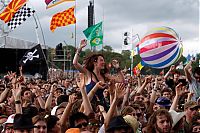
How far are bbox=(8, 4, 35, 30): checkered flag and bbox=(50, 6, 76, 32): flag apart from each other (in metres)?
0.92

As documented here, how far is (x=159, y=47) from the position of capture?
8.42m

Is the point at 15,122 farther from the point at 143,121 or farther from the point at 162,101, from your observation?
the point at 162,101

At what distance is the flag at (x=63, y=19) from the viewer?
1530 cm

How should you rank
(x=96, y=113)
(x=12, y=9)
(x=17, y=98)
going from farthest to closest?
(x=12, y=9)
(x=17, y=98)
(x=96, y=113)

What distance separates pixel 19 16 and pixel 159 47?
7795mm

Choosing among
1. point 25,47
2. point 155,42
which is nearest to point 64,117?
point 155,42

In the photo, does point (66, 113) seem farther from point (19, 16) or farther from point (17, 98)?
point (19, 16)

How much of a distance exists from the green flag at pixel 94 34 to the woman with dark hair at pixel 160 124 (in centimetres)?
1299

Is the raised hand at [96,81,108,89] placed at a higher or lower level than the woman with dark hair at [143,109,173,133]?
higher

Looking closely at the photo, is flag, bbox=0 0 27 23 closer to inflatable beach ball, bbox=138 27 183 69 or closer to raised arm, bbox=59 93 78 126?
inflatable beach ball, bbox=138 27 183 69

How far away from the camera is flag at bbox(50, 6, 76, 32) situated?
15.3m

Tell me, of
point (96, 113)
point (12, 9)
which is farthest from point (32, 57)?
point (96, 113)

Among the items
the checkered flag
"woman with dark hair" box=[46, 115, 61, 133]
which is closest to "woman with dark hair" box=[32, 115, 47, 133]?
"woman with dark hair" box=[46, 115, 61, 133]

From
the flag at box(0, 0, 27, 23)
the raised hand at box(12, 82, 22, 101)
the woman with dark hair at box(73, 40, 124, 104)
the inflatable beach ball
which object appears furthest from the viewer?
the flag at box(0, 0, 27, 23)
